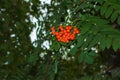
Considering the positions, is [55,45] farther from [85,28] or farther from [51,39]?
[85,28]

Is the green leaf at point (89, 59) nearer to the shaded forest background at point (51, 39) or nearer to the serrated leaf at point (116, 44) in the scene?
the shaded forest background at point (51, 39)

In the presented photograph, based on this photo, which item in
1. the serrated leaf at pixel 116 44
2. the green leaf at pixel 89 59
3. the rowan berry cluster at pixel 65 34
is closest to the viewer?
the serrated leaf at pixel 116 44

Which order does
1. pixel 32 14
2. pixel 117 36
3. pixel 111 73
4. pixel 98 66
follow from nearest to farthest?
pixel 117 36
pixel 111 73
pixel 32 14
pixel 98 66

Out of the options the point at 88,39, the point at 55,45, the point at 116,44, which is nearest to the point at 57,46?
the point at 55,45

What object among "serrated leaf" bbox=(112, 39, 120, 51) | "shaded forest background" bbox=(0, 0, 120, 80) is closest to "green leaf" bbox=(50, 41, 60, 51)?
"shaded forest background" bbox=(0, 0, 120, 80)

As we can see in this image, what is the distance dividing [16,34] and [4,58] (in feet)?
1.38

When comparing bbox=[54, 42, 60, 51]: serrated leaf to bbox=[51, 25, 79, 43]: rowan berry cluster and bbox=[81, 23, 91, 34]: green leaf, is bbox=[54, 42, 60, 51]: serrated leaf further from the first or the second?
bbox=[81, 23, 91, 34]: green leaf

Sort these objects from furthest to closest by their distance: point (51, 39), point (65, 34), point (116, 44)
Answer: point (51, 39) < point (65, 34) < point (116, 44)

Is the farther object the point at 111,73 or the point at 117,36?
the point at 111,73

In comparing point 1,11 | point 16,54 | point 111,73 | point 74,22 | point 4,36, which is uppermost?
point 1,11

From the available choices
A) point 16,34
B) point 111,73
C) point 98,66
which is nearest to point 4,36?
point 16,34

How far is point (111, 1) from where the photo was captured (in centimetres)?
190

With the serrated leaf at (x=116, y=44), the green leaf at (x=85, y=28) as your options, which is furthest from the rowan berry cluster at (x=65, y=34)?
the serrated leaf at (x=116, y=44)

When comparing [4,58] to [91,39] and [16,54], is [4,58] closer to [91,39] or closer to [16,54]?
[16,54]
